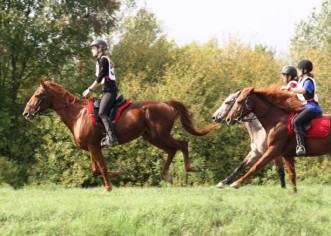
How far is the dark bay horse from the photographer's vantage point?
45.4 feet

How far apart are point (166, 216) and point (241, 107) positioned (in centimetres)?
383

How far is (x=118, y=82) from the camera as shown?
29.7 m

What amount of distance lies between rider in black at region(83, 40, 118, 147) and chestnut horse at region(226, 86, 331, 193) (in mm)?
2564

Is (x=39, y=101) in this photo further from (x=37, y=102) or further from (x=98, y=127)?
(x=98, y=127)

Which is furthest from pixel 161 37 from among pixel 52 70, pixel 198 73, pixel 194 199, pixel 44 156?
pixel 194 199

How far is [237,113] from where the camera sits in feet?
43.9

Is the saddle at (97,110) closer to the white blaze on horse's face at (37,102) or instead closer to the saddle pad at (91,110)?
the saddle pad at (91,110)

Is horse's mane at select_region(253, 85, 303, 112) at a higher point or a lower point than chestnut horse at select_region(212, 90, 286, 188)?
higher

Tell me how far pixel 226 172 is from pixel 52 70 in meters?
11.8

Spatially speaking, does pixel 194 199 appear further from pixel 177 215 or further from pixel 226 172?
pixel 226 172

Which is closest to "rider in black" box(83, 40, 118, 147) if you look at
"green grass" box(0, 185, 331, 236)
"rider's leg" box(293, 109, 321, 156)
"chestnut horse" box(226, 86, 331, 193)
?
"green grass" box(0, 185, 331, 236)

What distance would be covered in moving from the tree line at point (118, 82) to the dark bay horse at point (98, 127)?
613 centimetres

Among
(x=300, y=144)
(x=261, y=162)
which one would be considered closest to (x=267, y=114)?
(x=300, y=144)

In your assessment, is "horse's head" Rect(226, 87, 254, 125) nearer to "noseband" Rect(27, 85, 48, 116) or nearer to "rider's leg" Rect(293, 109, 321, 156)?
"rider's leg" Rect(293, 109, 321, 156)
